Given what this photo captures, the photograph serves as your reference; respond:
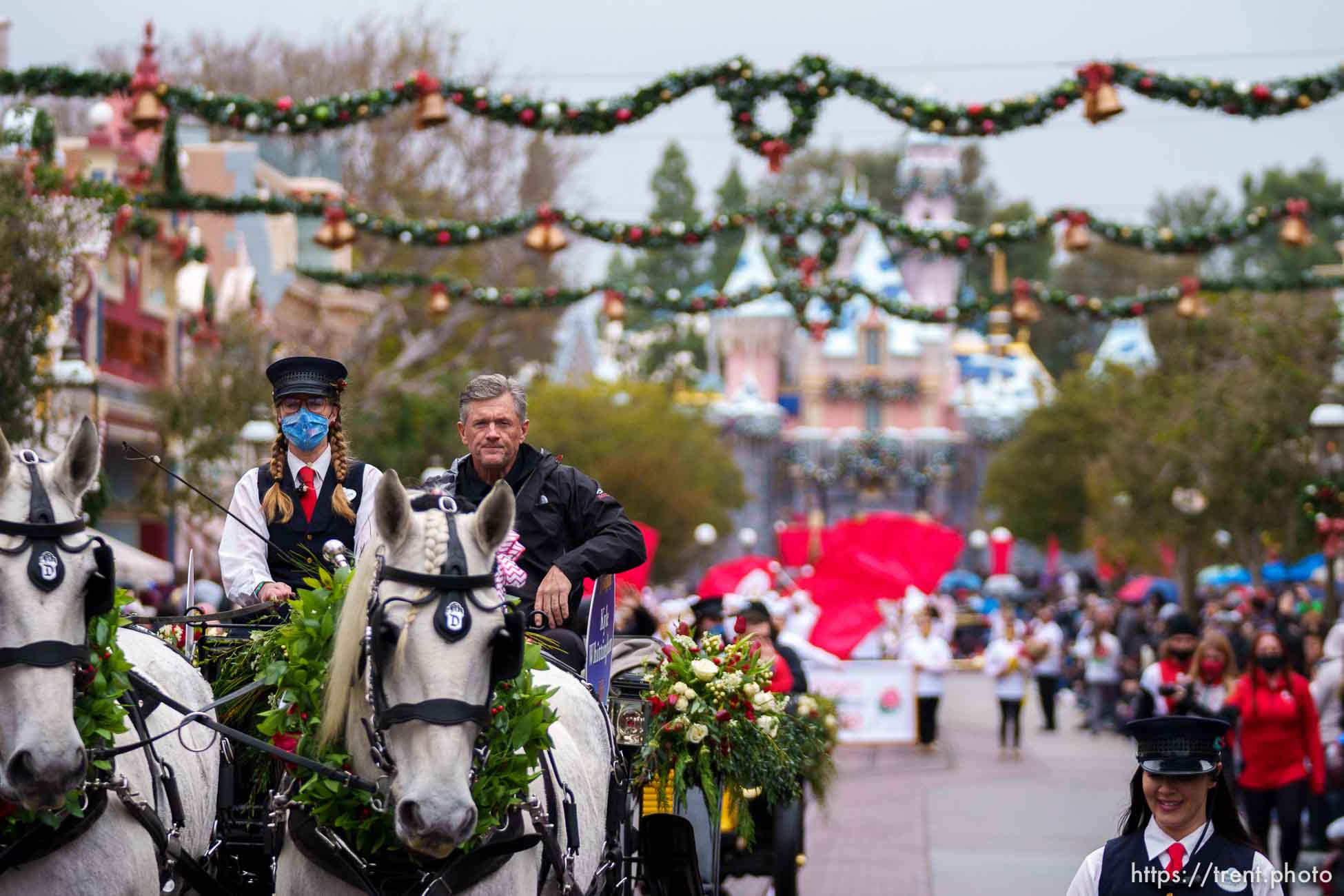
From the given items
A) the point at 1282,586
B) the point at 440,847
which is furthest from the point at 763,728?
the point at 1282,586

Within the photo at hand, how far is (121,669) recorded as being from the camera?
18.6 ft

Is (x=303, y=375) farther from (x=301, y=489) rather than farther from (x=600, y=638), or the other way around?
(x=600, y=638)

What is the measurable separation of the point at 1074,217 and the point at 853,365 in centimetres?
8418

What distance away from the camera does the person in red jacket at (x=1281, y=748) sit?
13.4m

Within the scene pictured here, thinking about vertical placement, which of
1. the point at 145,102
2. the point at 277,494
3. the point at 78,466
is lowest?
the point at 277,494

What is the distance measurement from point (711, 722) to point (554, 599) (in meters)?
1.63

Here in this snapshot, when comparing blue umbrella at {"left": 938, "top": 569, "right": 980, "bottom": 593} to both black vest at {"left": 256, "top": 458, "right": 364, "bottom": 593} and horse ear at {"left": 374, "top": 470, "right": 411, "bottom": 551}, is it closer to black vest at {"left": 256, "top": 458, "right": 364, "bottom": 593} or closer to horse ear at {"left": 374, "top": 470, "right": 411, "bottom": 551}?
black vest at {"left": 256, "top": 458, "right": 364, "bottom": 593}

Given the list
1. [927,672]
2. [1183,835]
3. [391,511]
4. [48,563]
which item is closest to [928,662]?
[927,672]

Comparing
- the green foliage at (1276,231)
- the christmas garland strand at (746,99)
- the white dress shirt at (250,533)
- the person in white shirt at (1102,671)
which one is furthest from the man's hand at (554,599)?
the green foliage at (1276,231)

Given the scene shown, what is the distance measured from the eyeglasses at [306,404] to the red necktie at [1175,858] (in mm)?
3197

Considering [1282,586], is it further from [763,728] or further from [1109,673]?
[763,728]

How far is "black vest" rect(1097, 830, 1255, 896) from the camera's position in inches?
218

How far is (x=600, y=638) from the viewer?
7277 mm

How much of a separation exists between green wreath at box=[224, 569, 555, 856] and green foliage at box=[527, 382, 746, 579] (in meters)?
50.9
